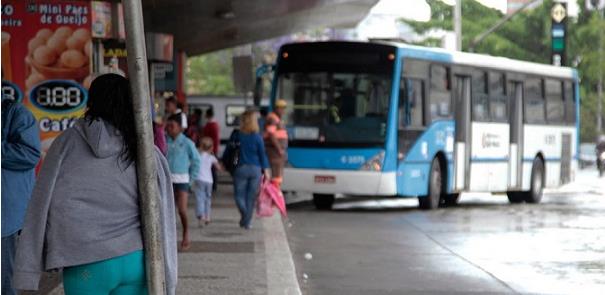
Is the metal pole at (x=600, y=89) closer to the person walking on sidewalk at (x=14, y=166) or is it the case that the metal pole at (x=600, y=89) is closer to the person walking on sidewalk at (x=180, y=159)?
the person walking on sidewalk at (x=180, y=159)

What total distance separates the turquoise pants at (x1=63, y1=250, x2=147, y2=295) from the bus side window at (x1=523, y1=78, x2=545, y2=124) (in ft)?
72.3

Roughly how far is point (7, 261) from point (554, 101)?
22330 mm

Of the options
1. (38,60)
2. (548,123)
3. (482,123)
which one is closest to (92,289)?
(38,60)

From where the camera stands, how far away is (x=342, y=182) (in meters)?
21.8

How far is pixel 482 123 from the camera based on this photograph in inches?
992

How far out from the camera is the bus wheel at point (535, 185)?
88.8ft

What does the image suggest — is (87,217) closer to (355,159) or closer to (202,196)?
(202,196)

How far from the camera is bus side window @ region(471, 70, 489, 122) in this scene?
25.0 metres

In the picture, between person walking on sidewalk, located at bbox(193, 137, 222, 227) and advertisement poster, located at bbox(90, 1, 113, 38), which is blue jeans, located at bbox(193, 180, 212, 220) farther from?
advertisement poster, located at bbox(90, 1, 113, 38)

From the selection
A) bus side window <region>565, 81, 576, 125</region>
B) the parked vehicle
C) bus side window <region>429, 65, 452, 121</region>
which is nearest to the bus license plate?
bus side window <region>429, 65, 452, 121</region>

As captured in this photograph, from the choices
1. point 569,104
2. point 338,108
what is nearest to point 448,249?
point 338,108

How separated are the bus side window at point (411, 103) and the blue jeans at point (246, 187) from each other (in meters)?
6.01

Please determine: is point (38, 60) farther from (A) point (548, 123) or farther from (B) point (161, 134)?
(A) point (548, 123)

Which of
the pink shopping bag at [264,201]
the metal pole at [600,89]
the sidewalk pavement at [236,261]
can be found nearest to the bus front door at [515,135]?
the sidewalk pavement at [236,261]
